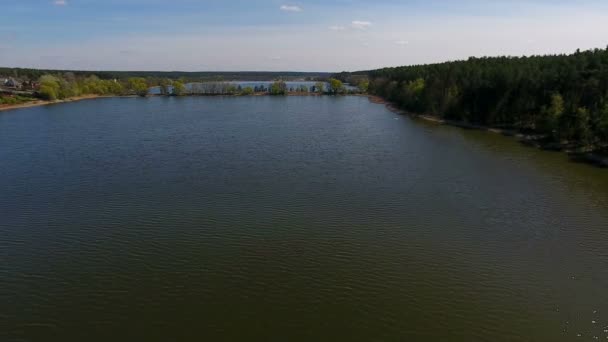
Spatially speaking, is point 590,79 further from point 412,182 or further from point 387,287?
point 387,287

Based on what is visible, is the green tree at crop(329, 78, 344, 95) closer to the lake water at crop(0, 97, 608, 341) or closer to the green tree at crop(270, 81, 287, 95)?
the green tree at crop(270, 81, 287, 95)

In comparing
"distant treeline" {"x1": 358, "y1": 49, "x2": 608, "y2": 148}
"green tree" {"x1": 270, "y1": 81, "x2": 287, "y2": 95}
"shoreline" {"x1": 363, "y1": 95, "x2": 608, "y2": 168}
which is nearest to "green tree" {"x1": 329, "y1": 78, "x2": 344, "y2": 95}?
"green tree" {"x1": 270, "y1": 81, "x2": 287, "y2": 95}

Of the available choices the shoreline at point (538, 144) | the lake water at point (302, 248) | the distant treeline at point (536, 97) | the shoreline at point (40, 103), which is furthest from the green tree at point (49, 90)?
the shoreline at point (538, 144)

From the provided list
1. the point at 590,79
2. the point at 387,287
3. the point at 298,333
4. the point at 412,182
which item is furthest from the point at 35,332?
the point at 590,79

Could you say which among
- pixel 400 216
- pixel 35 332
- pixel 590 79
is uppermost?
pixel 590 79

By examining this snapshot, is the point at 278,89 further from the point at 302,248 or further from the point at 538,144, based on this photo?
the point at 302,248

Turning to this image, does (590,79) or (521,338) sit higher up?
(590,79)

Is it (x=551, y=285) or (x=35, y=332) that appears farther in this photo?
(x=551, y=285)

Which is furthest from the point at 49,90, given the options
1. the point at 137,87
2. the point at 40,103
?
the point at 137,87
